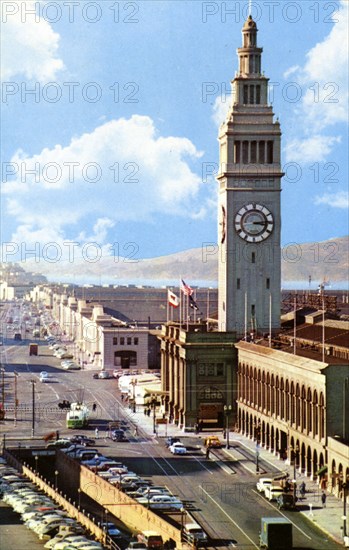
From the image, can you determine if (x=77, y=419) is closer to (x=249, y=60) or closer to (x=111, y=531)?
(x=249, y=60)

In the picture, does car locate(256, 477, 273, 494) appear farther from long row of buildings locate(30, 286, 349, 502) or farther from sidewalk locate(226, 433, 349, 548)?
long row of buildings locate(30, 286, 349, 502)

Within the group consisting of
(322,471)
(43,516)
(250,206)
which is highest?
(250,206)

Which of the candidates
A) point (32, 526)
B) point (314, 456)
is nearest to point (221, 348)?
point (314, 456)

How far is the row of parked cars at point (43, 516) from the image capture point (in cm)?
8350

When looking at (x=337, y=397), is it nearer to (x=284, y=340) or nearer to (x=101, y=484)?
(x=101, y=484)

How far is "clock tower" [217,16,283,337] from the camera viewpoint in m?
143

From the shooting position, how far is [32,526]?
90.5 meters

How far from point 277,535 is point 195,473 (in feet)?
96.5

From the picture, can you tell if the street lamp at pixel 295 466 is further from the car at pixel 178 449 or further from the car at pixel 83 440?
the car at pixel 83 440

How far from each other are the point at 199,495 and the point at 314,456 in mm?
12077

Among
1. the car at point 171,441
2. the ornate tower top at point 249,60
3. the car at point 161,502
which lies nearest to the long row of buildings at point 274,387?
the car at point 171,441

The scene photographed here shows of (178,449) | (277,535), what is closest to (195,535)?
(277,535)

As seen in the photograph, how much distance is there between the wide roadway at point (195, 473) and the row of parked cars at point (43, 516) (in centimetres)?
715

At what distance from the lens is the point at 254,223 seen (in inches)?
5659
